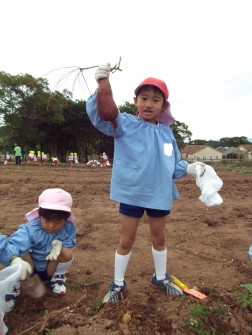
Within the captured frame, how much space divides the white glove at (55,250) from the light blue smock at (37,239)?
4 centimetres

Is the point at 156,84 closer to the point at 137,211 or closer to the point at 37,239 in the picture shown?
the point at 137,211

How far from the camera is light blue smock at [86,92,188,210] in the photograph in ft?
7.41

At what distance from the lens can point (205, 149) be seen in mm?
83438

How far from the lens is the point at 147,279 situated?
2.76 metres

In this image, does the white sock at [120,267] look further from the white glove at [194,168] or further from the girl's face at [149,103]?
the girl's face at [149,103]

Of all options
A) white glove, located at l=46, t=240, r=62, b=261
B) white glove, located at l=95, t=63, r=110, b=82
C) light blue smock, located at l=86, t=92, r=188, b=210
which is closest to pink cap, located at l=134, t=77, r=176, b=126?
light blue smock, located at l=86, t=92, r=188, b=210

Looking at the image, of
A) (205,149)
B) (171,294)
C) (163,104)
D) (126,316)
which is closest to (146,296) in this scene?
(171,294)

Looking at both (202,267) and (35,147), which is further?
(35,147)

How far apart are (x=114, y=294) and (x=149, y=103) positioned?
1387 mm

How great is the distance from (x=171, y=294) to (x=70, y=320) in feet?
2.66

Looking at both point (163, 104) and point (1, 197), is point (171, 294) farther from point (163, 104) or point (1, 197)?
point (1, 197)

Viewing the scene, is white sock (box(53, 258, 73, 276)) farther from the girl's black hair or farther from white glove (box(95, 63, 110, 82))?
Answer: white glove (box(95, 63, 110, 82))

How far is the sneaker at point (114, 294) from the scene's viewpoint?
226 cm

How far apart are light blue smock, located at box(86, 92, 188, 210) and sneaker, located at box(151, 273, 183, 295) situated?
612 mm
